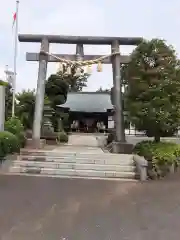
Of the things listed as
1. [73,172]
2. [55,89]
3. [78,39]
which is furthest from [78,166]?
[55,89]

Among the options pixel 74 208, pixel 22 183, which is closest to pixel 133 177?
pixel 22 183

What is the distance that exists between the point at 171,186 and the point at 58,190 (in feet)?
12.7

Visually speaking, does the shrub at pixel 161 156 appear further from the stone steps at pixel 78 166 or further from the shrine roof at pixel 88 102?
the shrine roof at pixel 88 102

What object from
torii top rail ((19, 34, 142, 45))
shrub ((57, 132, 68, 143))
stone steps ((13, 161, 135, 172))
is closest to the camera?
stone steps ((13, 161, 135, 172))

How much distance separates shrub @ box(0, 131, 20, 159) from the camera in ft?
44.1

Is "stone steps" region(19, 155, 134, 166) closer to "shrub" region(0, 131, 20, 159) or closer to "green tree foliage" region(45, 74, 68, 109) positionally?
"shrub" region(0, 131, 20, 159)

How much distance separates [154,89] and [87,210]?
856 cm

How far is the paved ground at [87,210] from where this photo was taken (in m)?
5.71

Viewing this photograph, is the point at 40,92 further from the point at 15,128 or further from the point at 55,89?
the point at 55,89

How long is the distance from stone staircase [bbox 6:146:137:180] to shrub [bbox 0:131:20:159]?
1.54ft

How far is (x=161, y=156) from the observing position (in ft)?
42.6

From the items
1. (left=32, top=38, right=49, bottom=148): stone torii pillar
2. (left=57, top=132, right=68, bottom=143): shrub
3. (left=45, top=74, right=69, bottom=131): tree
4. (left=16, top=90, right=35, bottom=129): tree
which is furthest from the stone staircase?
(left=45, top=74, right=69, bottom=131): tree

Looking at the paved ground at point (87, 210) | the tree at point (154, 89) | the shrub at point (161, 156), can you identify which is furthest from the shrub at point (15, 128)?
the shrub at point (161, 156)

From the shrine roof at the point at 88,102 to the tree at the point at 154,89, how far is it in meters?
24.5
